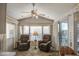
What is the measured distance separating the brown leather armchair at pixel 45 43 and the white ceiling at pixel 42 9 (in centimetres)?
39

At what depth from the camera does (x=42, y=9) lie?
14.0ft

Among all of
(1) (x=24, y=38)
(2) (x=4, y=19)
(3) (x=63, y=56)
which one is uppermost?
(2) (x=4, y=19)

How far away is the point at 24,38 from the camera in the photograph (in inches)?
169

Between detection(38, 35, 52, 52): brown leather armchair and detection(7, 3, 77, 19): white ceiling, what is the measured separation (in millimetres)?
393

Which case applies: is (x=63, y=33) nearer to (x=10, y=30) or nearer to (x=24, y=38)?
(x=24, y=38)

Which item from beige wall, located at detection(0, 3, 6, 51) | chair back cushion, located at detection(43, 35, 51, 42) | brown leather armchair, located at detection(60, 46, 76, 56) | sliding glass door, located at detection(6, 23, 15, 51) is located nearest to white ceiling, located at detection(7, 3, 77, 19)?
beige wall, located at detection(0, 3, 6, 51)

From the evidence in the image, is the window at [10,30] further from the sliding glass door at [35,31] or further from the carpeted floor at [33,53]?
the carpeted floor at [33,53]

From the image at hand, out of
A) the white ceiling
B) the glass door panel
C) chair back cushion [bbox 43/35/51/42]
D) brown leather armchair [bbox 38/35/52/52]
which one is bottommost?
brown leather armchair [bbox 38/35/52/52]

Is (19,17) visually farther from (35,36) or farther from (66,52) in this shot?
(66,52)

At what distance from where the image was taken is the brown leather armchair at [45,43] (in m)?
4.28

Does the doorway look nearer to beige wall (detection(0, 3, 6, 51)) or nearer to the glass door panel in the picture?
the glass door panel

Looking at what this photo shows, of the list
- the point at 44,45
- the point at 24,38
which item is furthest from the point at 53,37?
the point at 24,38

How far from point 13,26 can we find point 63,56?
42.1 inches

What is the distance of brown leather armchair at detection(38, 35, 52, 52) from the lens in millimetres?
4277
